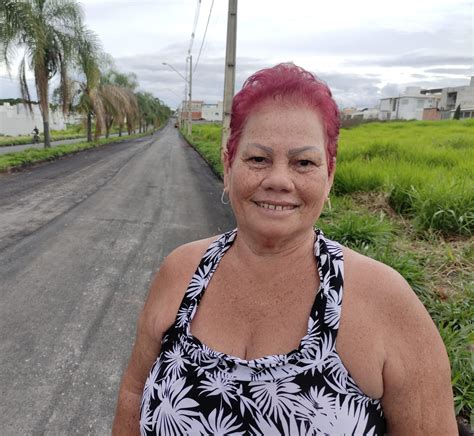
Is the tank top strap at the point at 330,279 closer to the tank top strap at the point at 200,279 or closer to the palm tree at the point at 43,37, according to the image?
the tank top strap at the point at 200,279

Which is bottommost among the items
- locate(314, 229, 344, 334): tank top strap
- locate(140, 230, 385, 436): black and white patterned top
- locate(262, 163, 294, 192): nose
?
locate(140, 230, 385, 436): black and white patterned top

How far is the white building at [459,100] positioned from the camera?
5482 cm

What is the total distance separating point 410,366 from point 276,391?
1.16 ft

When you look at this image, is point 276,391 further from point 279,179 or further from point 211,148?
point 211,148

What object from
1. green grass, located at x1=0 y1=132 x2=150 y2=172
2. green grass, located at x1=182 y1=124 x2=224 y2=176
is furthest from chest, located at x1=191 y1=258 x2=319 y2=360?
green grass, located at x1=0 y1=132 x2=150 y2=172

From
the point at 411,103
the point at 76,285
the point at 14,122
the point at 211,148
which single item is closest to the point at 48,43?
the point at 211,148

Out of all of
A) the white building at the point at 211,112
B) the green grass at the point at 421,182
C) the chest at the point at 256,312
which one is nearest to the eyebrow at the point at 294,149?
the chest at the point at 256,312

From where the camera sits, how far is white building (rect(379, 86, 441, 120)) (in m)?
78.8

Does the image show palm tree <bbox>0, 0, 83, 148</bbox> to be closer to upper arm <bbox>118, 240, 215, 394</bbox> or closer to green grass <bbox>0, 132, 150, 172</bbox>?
green grass <bbox>0, 132, 150, 172</bbox>

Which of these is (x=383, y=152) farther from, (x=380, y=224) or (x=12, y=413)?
(x=12, y=413)

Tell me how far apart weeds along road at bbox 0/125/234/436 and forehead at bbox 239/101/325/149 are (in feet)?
7.48

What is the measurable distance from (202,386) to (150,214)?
23.7 ft

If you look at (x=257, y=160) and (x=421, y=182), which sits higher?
(x=257, y=160)

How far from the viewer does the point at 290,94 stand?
120cm
